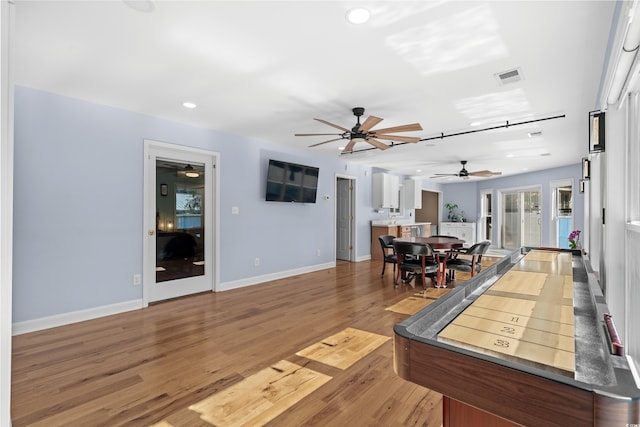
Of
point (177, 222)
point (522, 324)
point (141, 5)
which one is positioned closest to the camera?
point (522, 324)

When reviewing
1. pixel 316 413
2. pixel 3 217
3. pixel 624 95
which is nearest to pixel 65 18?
pixel 3 217

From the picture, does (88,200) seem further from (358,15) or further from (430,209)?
(430,209)

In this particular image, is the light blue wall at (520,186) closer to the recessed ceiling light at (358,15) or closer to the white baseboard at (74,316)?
the recessed ceiling light at (358,15)

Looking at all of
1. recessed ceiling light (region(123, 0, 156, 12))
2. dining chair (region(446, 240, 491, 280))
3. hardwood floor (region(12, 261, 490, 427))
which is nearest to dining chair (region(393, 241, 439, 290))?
dining chair (region(446, 240, 491, 280))

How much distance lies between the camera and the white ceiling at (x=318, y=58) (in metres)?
2.02

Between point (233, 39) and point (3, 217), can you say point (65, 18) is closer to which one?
point (233, 39)

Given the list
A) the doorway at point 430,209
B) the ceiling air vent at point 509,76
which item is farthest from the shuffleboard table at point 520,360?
the doorway at point 430,209

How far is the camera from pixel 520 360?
2.87 feet

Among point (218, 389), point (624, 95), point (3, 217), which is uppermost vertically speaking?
point (624, 95)

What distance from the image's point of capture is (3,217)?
4.24 ft

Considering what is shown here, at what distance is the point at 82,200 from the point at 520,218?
10.8m

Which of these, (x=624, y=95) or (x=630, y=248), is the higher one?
(x=624, y=95)

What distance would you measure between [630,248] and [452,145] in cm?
398

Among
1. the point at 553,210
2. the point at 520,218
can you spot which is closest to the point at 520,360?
the point at 553,210
